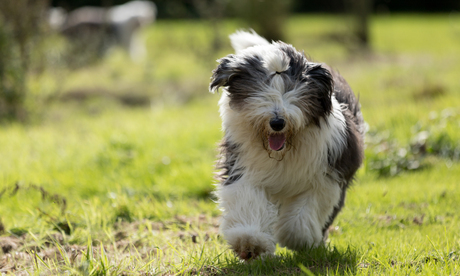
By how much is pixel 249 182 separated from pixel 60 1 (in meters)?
20.6

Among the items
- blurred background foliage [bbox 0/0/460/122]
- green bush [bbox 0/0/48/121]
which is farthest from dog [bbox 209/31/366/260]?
blurred background foliage [bbox 0/0/460/122]

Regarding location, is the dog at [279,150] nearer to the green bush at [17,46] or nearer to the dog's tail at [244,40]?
the dog's tail at [244,40]

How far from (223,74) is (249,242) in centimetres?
110

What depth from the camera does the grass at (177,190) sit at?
3.17 meters

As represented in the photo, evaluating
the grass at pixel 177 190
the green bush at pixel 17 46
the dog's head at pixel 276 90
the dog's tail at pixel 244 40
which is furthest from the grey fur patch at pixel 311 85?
the green bush at pixel 17 46

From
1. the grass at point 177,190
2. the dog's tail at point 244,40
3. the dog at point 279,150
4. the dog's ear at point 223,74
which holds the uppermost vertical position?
the dog's tail at point 244,40

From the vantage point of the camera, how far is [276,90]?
Answer: 3.14 m

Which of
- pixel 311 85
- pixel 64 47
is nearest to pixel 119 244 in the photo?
pixel 311 85

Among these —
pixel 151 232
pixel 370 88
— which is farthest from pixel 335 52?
pixel 151 232

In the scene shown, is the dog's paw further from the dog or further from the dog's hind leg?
the dog's hind leg

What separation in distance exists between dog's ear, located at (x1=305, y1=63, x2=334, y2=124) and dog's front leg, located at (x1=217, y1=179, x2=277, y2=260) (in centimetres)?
68

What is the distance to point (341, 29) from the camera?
62.2ft

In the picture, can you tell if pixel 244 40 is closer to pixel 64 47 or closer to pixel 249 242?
pixel 249 242

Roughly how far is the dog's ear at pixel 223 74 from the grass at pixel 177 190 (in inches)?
42.4
